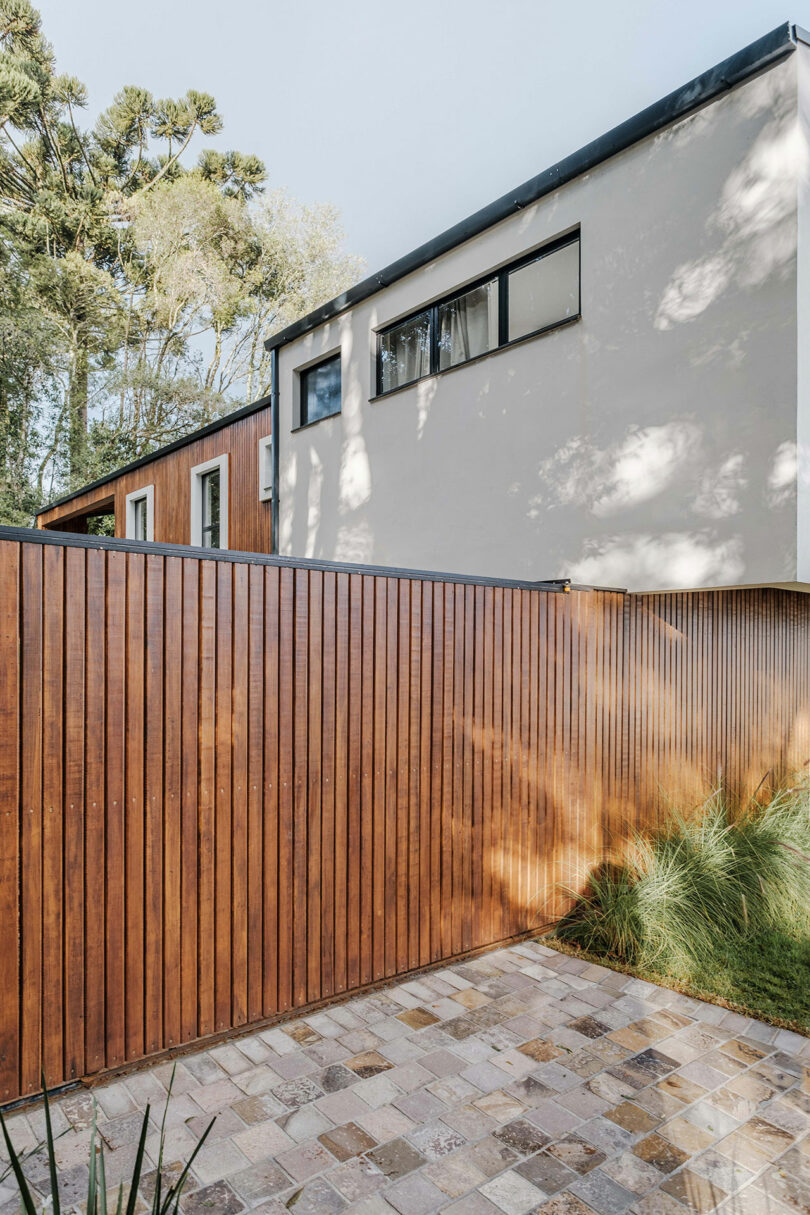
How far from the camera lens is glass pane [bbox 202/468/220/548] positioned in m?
10.8

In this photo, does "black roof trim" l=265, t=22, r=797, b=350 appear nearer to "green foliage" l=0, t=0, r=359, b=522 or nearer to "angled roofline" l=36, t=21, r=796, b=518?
"angled roofline" l=36, t=21, r=796, b=518

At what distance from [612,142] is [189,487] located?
26.1ft

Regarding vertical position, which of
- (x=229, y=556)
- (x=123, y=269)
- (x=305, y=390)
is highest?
(x=123, y=269)

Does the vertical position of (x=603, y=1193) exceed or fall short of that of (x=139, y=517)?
it falls short

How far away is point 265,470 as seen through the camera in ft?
30.7

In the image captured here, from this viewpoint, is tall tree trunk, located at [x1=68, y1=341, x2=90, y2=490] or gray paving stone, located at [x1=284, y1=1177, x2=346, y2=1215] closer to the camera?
gray paving stone, located at [x1=284, y1=1177, x2=346, y2=1215]

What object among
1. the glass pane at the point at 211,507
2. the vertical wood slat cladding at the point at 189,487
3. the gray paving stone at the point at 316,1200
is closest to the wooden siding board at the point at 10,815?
the gray paving stone at the point at 316,1200

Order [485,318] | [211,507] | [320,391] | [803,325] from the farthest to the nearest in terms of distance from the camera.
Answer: [211,507] → [320,391] → [485,318] → [803,325]

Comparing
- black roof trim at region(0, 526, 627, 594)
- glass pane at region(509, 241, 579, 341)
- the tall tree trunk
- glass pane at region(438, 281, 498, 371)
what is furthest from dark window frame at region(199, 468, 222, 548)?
the tall tree trunk

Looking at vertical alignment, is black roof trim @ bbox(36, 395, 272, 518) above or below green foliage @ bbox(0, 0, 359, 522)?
below

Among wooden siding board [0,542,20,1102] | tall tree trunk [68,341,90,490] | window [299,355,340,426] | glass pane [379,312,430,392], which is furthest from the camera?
tall tree trunk [68,341,90,490]

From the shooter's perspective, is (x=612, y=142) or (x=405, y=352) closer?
(x=612, y=142)

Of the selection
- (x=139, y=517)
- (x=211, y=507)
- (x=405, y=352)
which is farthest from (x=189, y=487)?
(x=405, y=352)

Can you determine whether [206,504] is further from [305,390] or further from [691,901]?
[691,901]
